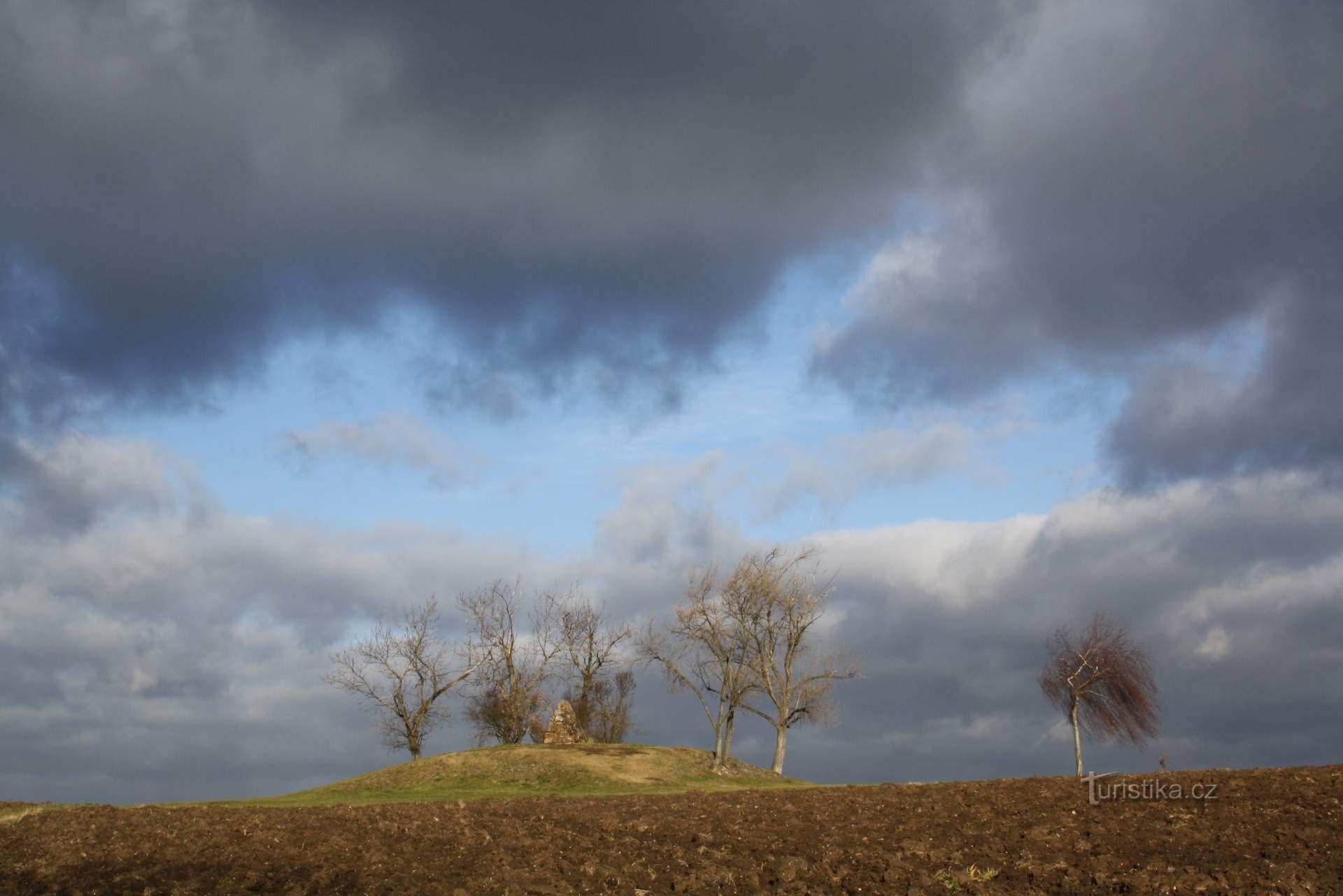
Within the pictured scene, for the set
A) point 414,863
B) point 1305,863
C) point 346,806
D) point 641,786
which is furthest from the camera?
point 641,786

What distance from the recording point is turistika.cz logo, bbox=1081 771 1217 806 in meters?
22.2

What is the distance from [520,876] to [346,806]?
40.9ft

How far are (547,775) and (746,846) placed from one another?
964 inches

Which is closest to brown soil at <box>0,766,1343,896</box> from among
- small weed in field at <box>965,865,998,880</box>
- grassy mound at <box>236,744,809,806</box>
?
small weed in field at <box>965,865,998,880</box>

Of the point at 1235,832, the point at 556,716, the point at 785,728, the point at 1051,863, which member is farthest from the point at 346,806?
the point at 556,716

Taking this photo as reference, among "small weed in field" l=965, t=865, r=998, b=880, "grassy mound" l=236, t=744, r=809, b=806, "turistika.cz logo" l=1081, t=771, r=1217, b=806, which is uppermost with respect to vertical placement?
"turistika.cz logo" l=1081, t=771, r=1217, b=806

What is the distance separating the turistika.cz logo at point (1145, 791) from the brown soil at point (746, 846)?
249mm

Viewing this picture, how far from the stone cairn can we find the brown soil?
35.2m

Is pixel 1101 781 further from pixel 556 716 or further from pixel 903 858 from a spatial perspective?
pixel 556 716

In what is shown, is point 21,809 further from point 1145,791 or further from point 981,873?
point 1145,791

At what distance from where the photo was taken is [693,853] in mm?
18656

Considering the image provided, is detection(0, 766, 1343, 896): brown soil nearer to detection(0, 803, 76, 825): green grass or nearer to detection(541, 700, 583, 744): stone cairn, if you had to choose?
detection(0, 803, 76, 825): green grass

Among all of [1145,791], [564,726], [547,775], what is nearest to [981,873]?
[1145,791]

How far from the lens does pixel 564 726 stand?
198 feet
